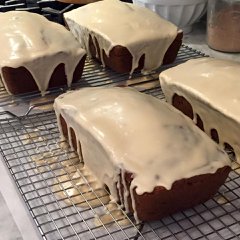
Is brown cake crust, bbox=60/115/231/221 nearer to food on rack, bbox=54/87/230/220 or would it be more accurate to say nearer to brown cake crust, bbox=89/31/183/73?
food on rack, bbox=54/87/230/220

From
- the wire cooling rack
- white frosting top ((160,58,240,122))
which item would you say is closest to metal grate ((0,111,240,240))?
the wire cooling rack

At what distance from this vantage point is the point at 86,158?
2.66 ft

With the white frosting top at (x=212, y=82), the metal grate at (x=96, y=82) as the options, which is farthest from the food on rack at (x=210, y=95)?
the metal grate at (x=96, y=82)


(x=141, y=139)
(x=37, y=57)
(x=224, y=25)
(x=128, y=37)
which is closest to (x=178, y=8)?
(x=224, y=25)

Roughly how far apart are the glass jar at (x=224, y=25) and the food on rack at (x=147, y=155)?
0.56m

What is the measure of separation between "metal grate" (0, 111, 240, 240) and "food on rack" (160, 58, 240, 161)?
0.22ft

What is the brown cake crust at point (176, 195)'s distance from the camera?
2.19 ft

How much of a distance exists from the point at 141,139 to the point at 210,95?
206 mm

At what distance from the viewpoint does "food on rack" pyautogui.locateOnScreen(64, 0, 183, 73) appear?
113 centimetres

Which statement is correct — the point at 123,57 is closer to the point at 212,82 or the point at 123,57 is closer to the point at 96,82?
the point at 96,82

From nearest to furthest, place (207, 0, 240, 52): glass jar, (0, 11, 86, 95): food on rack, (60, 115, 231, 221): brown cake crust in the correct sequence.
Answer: (60, 115, 231, 221): brown cake crust, (0, 11, 86, 95): food on rack, (207, 0, 240, 52): glass jar

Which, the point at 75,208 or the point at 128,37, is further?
the point at 128,37

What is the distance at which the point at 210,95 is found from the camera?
859 millimetres

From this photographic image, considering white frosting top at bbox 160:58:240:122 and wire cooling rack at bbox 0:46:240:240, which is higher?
white frosting top at bbox 160:58:240:122
